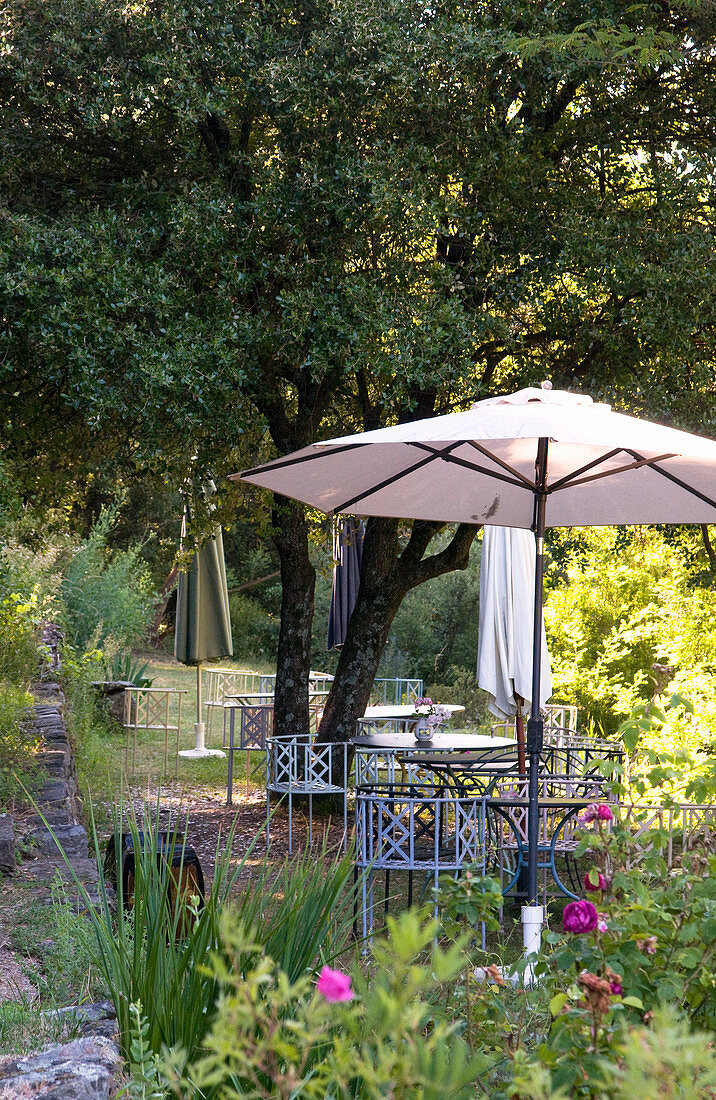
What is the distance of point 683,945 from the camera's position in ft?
6.33

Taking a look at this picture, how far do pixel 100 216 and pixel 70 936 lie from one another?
4.92m

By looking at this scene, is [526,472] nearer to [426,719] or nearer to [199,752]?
[426,719]

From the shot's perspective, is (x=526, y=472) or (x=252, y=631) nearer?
(x=526, y=472)

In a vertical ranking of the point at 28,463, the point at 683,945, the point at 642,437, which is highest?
the point at 28,463

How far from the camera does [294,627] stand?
26.5ft

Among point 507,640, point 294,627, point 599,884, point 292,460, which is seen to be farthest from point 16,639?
point 599,884

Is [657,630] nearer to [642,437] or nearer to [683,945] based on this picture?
[642,437]

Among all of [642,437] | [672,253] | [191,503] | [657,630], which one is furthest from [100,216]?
[657,630]

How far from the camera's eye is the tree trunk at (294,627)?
8.05m

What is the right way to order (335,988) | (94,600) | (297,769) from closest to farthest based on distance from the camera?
(335,988), (297,769), (94,600)

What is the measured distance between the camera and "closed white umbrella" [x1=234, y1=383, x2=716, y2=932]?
3691mm

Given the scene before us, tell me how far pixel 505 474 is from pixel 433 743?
2.67 metres

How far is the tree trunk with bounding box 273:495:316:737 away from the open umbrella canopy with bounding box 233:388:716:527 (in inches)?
111

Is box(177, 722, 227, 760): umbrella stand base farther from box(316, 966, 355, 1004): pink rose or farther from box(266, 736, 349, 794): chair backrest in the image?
box(316, 966, 355, 1004): pink rose
